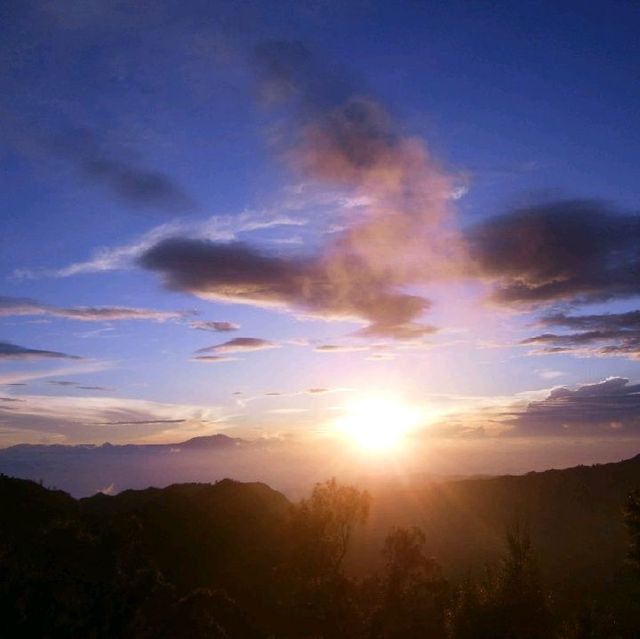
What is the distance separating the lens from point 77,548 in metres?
42.6

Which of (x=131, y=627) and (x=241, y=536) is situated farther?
(x=241, y=536)

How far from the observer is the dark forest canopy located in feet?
86.1

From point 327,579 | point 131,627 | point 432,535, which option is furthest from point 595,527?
point 131,627

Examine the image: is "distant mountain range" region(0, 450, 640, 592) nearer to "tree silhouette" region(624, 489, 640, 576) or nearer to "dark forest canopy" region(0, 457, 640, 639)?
"dark forest canopy" region(0, 457, 640, 639)

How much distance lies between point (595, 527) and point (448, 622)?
89802 millimetres

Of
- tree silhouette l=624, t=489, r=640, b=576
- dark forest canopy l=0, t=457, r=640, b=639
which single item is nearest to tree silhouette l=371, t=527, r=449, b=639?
dark forest canopy l=0, t=457, r=640, b=639

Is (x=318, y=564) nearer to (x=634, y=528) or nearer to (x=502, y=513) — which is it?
(x=634, y=528)

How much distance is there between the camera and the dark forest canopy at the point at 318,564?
26234 mm

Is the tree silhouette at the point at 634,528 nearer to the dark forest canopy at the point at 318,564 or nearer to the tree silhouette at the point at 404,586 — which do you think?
the dark forest canopy at the point at 318,564

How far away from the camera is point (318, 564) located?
51.4 meters

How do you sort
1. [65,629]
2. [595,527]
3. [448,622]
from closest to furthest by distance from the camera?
[65,629]
[448,622]
[595,527]

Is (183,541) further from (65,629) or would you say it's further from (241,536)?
(65,629)

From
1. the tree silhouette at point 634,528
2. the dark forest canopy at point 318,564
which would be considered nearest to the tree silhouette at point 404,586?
the dark forest canopy at point 318,564

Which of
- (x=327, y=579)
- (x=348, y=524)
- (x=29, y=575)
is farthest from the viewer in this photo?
(x=348, y=524)
